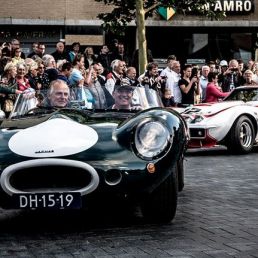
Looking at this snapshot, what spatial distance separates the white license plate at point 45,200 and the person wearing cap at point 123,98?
1.93 meters

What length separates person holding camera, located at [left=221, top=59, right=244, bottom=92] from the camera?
62.0 feet

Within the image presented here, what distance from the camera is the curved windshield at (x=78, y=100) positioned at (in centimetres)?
→ 749

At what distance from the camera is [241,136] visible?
13.5 meters

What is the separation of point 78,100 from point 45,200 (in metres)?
1.99

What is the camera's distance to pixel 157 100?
7812 millimetres

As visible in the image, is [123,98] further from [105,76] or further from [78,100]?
[105,76]

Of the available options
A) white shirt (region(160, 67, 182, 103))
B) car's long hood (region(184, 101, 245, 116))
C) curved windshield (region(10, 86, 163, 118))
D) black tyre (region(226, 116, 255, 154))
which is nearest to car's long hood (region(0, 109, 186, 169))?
curved windshield (region(10, 86, 163, 118))

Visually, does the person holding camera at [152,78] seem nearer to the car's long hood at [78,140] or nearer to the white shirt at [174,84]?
the white shirt at [174,84]

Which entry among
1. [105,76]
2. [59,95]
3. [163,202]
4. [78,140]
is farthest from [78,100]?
[105,76]

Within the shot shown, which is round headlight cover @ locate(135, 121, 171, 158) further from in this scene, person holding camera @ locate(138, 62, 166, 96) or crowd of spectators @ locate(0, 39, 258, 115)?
person holding camera @ locate(138, 62, 166, 96)

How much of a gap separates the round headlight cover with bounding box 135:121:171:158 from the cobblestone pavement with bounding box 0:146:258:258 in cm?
59

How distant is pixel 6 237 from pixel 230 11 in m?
25.8

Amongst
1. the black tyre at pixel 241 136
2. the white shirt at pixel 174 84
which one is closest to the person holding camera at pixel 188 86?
the white shirt at pixel 174 84


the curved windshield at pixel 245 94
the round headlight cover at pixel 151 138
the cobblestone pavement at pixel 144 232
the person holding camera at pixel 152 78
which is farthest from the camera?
the person holding camera at pixel 152 78
